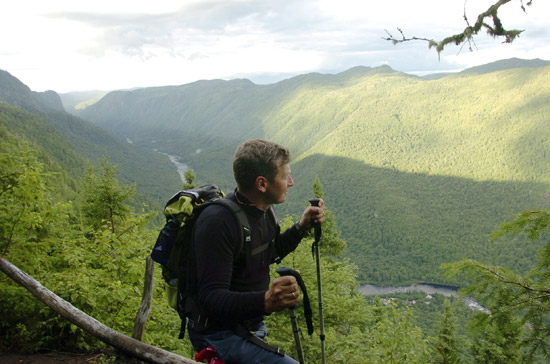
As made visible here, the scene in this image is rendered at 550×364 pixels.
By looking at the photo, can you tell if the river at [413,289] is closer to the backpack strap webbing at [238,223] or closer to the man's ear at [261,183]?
the backpack strap webbing at [238,223]

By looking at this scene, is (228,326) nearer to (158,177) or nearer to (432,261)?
(432,261)

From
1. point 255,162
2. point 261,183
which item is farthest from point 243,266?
point 255,162

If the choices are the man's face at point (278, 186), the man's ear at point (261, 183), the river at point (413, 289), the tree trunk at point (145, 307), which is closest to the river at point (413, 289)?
the river at point (413, 289)

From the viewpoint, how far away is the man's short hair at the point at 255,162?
9.78 ft

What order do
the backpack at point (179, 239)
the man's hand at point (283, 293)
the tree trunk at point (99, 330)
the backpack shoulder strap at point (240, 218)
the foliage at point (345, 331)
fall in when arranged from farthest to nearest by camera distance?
the foliage at point (345, 331), the tree trunk at point (99, 330), the backpack at point (179, 239), the backpack shoulder strap at point (240, 218), the man's hand at point (283, 293)

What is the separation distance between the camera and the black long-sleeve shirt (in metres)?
2.62

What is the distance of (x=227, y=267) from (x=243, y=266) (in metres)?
0.26

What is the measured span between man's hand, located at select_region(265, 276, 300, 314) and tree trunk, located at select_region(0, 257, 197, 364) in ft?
4.77

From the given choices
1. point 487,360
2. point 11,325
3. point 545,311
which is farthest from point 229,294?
point 487,360

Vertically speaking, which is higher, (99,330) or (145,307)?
(99,330)

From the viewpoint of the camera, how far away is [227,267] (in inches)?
106

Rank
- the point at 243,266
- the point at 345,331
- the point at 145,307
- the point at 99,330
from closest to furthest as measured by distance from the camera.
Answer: the point at 243,266, the point at 99,330, the point at 145,307, the point at 345,331

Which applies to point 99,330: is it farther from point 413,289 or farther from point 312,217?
point 413,289

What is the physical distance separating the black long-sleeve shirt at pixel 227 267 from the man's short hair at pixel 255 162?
0.50 feet
